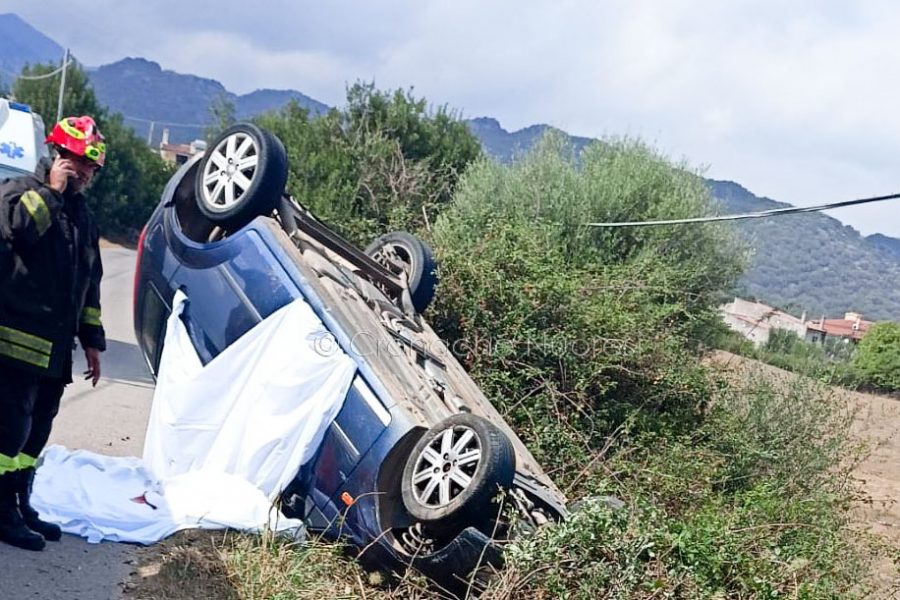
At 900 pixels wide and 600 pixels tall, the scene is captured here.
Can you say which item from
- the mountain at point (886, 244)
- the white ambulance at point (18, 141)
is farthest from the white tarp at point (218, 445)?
the mountain at point (886, 244)

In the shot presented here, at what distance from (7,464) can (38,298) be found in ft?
2.47

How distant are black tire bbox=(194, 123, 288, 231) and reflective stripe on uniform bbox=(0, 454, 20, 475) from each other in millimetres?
2088

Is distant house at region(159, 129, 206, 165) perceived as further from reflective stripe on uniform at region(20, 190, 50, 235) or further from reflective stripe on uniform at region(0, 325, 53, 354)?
reflective stripe on uniform at region(0, 325, 53, 354)

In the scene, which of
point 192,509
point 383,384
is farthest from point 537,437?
point 192,509

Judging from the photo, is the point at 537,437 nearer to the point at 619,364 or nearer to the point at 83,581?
the point at 619,364

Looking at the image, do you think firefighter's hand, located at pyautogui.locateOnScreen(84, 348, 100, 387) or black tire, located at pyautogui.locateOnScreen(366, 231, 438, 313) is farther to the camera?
black tire, located at pyautogui.locateOnScreen(366, 231, 438, 313)

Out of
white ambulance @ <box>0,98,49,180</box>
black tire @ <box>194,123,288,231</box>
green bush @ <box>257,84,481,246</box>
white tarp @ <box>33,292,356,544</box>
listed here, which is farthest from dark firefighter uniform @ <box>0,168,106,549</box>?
green bush @ <box>257,84,481,246</box>

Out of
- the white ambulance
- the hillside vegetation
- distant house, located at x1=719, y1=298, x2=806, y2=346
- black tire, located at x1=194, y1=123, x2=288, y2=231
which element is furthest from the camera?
distant house, located at x1=719, y1=298, x2=806, y2=346

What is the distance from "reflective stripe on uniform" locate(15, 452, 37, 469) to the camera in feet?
14.2

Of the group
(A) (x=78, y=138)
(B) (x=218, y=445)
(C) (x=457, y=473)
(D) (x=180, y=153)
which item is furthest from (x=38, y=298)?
(D) (x=180, y=153)

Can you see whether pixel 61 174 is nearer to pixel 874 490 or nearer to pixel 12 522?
pixel 12 522

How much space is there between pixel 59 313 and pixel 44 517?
112 cm

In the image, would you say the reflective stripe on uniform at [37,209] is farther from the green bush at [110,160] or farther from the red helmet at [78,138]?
the green bush at [110,160]

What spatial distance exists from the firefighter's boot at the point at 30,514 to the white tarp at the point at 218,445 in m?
0.17
